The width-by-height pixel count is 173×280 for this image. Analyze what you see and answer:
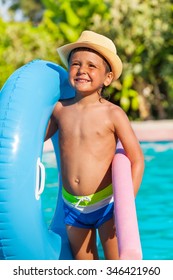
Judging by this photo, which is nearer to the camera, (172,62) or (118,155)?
(118,155)

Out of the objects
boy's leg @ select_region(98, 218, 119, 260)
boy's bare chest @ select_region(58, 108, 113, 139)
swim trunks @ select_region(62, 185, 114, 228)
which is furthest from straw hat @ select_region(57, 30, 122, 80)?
boy's leg @ select_region(98, 218, 119, 260)

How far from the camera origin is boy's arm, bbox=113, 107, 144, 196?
11.0 feet

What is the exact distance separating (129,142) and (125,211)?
0.38 meters

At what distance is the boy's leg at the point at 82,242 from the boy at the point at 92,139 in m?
0.01

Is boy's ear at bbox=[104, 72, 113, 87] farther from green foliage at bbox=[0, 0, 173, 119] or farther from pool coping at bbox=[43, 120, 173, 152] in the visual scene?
green foliage at bbox=[0, 0, 173, 119]

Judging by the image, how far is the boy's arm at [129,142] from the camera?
3.35 meters

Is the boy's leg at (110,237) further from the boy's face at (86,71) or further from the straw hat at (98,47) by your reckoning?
the straw hat at (98,47)

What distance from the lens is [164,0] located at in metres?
12.8

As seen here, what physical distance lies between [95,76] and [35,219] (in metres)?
0.81

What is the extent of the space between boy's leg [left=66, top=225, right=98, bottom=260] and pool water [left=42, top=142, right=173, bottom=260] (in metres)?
1.08
